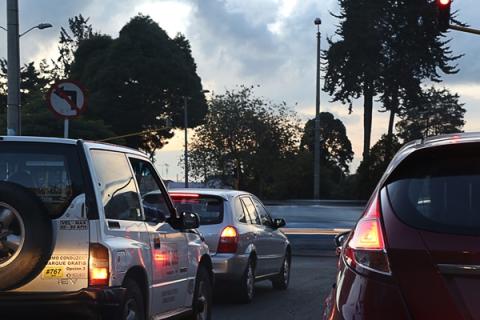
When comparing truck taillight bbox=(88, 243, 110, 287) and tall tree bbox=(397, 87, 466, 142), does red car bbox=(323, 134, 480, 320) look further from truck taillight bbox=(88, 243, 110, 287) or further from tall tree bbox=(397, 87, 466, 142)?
tall tree bbox=(397, 87, 466, 142)

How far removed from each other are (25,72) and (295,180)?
4025 cm

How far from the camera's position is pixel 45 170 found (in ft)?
18.2

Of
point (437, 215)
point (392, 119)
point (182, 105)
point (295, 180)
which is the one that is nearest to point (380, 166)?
point (392, 119)

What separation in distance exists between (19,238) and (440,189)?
3047 mm

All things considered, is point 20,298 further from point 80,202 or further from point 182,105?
point 182,105

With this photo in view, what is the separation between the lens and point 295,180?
191 feet

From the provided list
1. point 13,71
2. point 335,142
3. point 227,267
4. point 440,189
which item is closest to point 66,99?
point 13,71

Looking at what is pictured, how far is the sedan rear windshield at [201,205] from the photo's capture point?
34.3ft

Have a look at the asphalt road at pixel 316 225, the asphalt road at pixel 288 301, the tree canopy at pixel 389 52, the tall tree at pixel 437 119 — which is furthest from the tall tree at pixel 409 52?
the asphalt road at pixel 288 301

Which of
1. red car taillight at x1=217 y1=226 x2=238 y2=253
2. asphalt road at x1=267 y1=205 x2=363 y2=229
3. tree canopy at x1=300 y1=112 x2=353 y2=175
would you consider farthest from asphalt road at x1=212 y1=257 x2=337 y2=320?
tree canopy at x1=300 y1=112 x2=353 y2=175

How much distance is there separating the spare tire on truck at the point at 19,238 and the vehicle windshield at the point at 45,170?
0.69 ft

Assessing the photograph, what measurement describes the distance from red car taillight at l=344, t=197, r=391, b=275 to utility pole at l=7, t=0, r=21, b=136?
10787 millimetres

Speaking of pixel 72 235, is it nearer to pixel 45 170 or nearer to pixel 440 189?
pixel 45 170

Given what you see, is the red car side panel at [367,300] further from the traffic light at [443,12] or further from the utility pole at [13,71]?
the traffic light at [443,12]
